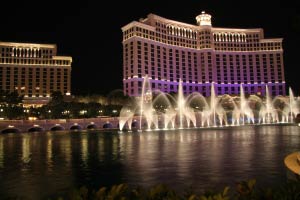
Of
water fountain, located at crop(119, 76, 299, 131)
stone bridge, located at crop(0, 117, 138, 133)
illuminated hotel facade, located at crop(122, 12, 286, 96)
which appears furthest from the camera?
illuminated hotel facade, located at crop(122, 12, 286, 96)

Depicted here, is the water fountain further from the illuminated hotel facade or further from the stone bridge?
the illuminated hotel facade

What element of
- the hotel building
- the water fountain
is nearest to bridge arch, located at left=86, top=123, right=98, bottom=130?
the water fountain

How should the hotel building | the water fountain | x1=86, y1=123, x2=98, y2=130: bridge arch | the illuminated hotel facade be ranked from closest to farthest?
x1=86, y1=123, x2=98, y2=130: bridge arch, the water fountain, the illuminated hotel facade, the hotel building

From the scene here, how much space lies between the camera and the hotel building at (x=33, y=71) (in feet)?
499

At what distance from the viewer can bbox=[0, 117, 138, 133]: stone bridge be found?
75.1m

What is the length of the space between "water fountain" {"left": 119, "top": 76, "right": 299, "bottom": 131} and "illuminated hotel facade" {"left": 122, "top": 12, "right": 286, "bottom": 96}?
36.8ft

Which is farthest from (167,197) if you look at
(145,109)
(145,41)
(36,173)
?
(145,41)

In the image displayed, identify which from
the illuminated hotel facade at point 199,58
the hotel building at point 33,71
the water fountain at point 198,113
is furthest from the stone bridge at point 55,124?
the hotel building at point 33,71

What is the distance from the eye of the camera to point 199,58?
166 metres

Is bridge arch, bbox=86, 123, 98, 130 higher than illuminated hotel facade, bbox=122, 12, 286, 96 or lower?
lower

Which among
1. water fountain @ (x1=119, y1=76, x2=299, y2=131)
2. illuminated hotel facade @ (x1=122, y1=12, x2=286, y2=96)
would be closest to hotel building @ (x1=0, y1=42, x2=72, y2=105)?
illuminated hotel facade @ (x1=122, y1=12, x2=286, y2=96)

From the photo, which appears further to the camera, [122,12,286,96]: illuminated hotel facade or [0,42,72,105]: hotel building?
[0,42,72,105]: hotel building

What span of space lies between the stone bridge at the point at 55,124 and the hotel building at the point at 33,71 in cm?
7489

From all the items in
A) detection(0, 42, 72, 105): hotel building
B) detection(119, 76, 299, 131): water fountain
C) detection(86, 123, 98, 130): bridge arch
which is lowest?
detection(86, 123, 98, 130): bridge arch
